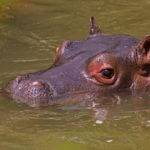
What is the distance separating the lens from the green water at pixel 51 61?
658 cm

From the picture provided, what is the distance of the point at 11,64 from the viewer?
33.5 feet

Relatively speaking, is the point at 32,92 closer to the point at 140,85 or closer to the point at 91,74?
the point at 91,74

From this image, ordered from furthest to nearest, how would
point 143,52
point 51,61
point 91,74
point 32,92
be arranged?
1. point 51,61
2. point 143,52
3. point 91,74
4. point 32,92

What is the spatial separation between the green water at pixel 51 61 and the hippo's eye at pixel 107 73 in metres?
0.41

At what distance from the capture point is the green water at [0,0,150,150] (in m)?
6.58

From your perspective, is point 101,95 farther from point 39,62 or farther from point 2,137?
point 39,62

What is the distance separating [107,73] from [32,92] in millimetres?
1096

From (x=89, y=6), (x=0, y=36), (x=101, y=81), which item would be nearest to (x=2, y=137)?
(x=101, y=81)

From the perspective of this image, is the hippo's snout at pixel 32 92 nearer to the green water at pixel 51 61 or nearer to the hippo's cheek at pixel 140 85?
the green water at pixel 51 61

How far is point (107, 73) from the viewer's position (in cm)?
799

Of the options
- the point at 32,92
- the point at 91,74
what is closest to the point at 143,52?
the point at 91,74

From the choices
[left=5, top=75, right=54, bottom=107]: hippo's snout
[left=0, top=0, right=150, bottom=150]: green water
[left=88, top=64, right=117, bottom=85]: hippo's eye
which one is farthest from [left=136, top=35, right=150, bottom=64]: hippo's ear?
[left=5, top=75, right=54, bottom=107]: hippo's snout

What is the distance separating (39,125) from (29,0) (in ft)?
27.3

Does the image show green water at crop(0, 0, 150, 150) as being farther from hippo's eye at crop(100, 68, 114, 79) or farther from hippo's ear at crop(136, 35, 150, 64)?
hippo's ear at crop(136, 35, 150, 64)
